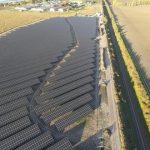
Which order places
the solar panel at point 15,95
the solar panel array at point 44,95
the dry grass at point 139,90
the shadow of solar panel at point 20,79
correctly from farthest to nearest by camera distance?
the shadow of solar panel at point 20,79, the dry grass at point 139,90, the solar panel at point 15,95, the solar panel array at point 44,95

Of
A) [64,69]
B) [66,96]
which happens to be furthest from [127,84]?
[66,96]

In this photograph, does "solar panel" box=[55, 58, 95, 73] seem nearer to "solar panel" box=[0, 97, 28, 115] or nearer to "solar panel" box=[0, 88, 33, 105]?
"solar panel" box=[0, 88, 33, 105]

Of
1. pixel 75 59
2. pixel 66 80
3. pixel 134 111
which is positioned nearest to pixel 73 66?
pixel 75 59

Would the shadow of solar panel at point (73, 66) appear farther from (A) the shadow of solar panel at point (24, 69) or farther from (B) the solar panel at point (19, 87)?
(B) the solar panel at point (19, 87)

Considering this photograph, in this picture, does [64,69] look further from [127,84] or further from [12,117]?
[12,117]

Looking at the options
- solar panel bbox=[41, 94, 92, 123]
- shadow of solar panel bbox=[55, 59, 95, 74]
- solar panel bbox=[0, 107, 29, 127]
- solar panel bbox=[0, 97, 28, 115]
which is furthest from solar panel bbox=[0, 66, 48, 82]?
solar panel bbox=[41, 94, 92, 123]

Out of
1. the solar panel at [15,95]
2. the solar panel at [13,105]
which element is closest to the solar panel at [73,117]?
the solar panel at [13,105]

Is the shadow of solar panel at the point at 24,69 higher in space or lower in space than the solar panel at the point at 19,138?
higher
